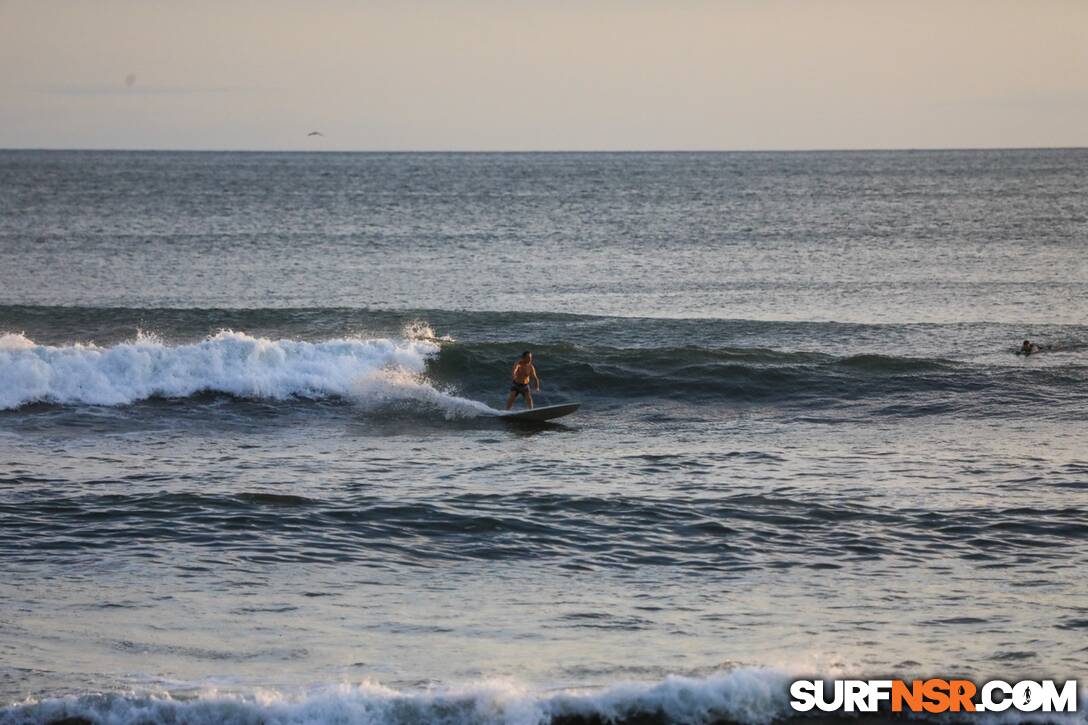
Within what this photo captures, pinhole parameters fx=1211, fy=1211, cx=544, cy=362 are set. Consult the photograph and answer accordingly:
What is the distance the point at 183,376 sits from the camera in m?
26.2

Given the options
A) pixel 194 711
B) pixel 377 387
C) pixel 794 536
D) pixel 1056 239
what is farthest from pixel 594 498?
pixel 1056 239

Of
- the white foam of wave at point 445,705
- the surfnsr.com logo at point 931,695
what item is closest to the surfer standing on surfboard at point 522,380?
the white foam of wave at point 445,705

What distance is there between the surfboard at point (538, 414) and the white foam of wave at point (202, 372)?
45.9 inches

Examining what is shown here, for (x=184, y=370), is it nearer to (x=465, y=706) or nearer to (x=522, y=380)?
(x=522, y=380)

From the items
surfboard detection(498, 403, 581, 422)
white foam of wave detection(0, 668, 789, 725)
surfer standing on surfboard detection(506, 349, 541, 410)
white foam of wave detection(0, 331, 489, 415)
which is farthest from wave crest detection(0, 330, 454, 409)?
white foam of wave detection(0, 668, 789, 725)

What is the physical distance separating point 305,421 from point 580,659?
13.4 meters

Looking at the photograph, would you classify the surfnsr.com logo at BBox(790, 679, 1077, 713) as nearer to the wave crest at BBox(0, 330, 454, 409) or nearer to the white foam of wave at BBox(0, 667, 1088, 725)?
the white foam of wave at BBox(0, 667, 1088, 725)

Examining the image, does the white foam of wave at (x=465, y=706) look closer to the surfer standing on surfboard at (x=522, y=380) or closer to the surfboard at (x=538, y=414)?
the surfboard at (x=538, y=414)

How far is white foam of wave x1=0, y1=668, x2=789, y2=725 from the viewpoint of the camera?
34.3 feet

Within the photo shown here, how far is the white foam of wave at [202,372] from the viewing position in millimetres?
25062

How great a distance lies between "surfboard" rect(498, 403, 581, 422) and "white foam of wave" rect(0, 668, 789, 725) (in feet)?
40.4

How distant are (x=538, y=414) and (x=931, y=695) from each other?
42.6 feet

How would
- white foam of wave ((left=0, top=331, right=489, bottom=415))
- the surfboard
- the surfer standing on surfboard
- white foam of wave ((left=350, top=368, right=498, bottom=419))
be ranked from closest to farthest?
the surfboard
the surfer standing on surfboard
white foam of wave ((left=350, top=368, right=498, bottom=419))
white foam of wave ((left=0, top=331, right=489, bottom=415))

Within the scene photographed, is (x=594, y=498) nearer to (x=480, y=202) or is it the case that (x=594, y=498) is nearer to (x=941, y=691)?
(x=941, y=691)
